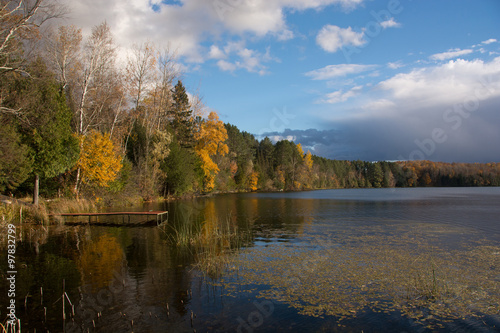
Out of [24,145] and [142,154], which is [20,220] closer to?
[24,145]

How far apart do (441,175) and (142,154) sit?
136 metres

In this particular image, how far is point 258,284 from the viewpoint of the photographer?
971 cm

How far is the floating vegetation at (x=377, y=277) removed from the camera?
7.94 metres

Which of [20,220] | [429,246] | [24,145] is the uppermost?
[24,145]

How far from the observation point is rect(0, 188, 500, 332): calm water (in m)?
7.21

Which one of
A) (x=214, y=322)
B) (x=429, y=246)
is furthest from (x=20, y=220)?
(x=429, y=246)

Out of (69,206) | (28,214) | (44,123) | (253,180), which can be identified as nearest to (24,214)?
(28,214)

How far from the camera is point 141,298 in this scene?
8406 mm

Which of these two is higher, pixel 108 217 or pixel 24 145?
pixel 24 145

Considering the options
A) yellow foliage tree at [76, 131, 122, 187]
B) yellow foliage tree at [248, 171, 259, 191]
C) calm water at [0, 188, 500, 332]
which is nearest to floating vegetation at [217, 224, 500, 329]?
calm water at [0, 188, 500, 332]

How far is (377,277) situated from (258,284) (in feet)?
12.8

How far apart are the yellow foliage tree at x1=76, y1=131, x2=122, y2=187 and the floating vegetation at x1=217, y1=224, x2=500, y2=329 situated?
19741mm

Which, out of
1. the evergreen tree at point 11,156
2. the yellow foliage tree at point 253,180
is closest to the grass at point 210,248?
the evergreen tree at point 11,156

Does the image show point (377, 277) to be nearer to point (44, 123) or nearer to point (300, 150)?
point (44, 123)
